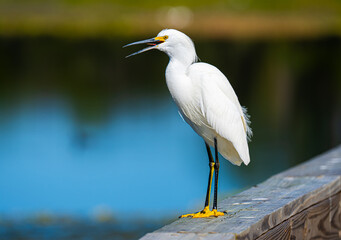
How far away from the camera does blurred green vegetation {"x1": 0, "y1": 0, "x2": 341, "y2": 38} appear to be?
4038 centimetres

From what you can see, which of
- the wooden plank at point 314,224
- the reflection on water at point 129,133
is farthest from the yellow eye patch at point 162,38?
the reflection on water at point 129,133

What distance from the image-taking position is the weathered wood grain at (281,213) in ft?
7.14

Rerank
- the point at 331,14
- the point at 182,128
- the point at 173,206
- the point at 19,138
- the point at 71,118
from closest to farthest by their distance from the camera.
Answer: the point at 173,206, the point at 19,138, the point at 182,128, the point at 71,118, the point at 331,14

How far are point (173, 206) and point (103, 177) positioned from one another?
1731 millimetres

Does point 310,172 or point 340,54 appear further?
point 340,54

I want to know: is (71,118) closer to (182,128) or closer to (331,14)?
(182,128)

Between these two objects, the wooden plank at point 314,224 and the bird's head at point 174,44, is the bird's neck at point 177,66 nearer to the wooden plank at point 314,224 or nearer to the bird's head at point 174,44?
the bird's head at point 174,44

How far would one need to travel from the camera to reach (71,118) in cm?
1358

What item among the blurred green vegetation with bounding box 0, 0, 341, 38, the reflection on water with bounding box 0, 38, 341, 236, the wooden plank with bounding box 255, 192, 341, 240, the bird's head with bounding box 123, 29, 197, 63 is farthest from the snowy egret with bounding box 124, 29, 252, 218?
the blurred green vegetation with bounding box 0, 0, 341, 38

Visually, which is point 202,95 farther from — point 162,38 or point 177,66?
point 162,38

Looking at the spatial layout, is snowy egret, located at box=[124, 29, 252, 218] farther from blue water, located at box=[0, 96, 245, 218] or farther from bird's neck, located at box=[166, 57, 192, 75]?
blue water, located at box=[0, 96, 245, 218]

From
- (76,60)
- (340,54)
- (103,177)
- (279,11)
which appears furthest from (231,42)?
(103,177)

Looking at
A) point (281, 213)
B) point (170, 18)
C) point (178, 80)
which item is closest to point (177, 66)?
point (178, 80)

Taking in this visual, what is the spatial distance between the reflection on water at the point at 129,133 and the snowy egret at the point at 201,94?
441 cm
